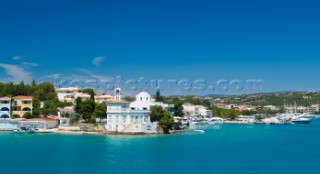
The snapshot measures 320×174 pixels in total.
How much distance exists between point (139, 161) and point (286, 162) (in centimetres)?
1016

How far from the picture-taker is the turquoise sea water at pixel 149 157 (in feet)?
81.8

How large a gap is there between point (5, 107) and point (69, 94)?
26.1 m

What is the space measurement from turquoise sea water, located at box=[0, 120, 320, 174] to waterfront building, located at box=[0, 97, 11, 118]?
1672 cm

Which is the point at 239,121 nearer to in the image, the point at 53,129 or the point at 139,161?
the point at 53,129

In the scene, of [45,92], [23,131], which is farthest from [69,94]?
[23,131]

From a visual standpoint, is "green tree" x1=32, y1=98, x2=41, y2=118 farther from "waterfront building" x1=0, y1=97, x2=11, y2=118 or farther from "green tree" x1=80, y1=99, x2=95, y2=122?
"green tree" x1=80, y1=99, x2=95, y2=122

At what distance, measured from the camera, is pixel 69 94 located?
263 feet

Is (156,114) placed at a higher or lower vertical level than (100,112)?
lower

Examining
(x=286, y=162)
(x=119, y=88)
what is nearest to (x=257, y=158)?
(x=286, y=162)

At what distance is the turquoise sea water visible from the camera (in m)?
24.9

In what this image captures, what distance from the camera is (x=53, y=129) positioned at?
4941 cm

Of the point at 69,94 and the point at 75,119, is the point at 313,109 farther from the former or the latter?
the point at 75,119

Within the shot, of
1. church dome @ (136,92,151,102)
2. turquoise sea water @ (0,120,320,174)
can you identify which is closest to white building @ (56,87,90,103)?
church dome @ (136,92,151,102)

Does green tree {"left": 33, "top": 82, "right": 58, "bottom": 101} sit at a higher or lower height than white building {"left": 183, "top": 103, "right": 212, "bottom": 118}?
higher
